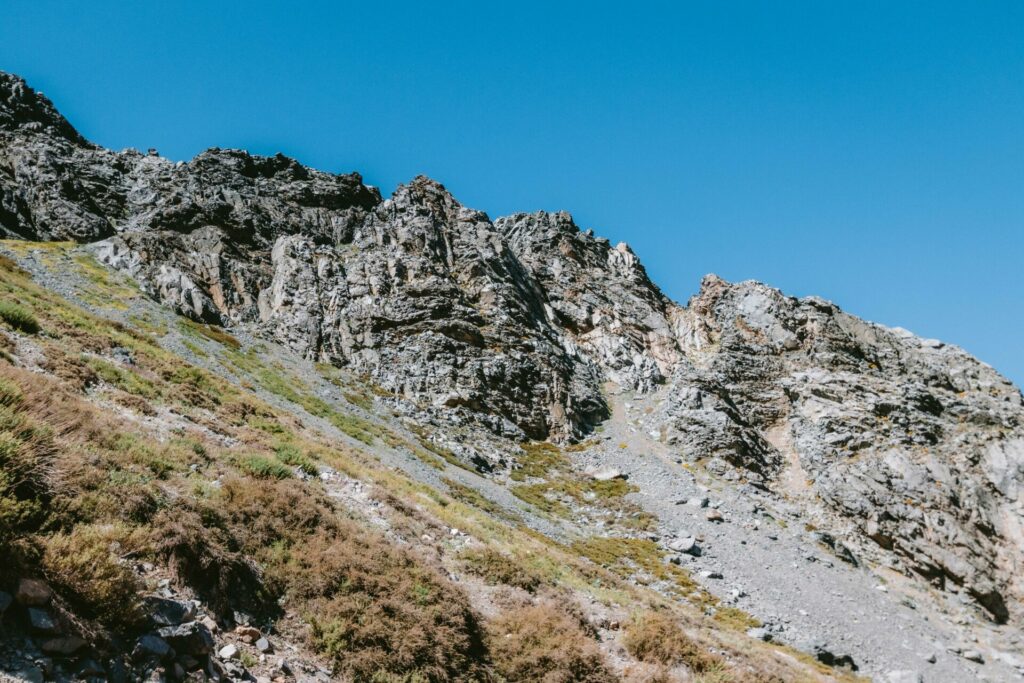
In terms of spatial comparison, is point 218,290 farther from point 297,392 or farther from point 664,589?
point 664,589

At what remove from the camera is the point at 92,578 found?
7.15 m

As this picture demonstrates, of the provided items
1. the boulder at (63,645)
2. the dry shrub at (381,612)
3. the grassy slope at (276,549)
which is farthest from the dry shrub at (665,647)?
the boulder at (63,645)

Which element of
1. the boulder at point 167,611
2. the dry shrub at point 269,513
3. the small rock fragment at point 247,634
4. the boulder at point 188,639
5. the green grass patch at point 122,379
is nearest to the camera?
the boulder at point 188,639

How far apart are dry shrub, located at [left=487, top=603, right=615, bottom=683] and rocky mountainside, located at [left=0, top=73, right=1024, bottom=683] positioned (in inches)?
1284

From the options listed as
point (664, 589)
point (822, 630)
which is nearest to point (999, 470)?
point (822, 630)

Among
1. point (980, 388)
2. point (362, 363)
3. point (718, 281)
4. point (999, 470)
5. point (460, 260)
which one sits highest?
point (718, 281)

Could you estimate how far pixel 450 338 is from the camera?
60.2 metres

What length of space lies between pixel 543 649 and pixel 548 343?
57.7 meters

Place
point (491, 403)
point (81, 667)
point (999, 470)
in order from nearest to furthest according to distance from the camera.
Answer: point (81, 667)
point (999, 470)
point (491, 403)

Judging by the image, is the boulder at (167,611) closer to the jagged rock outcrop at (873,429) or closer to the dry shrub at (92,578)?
the dry shrub at (92,578)

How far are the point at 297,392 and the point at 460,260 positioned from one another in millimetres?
36380

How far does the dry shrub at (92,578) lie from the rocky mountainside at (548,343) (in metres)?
37.1

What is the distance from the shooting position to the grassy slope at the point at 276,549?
7.93m

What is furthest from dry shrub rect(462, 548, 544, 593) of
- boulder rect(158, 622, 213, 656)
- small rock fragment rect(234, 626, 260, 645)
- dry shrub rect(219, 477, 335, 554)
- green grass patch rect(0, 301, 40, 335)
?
green grass patch rect(0, 301, 40, 335)
